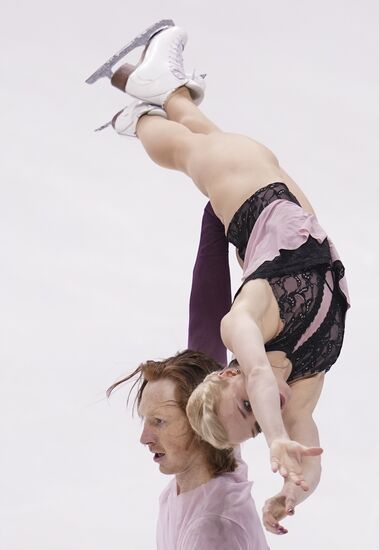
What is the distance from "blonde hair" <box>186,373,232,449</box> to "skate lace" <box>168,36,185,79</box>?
1632 mm

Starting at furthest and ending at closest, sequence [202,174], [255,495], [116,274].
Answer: [116,274], [255,495], [202,174]

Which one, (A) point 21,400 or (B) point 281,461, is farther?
(A) point 21,400

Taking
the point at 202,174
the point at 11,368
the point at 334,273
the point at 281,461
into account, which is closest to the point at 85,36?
the point at 11,368

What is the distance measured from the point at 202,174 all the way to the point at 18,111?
2.64m

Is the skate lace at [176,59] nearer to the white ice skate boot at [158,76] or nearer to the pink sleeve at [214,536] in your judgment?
the white ice skate boot at [158,76]

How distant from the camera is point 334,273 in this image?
164 inches

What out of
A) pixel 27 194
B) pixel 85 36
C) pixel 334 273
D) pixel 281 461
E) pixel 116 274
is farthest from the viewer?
pixel 85 36

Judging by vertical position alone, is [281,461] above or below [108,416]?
below

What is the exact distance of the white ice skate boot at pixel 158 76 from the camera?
190 inches

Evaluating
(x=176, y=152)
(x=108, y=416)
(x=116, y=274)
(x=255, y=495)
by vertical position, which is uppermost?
(x=116, y=274)

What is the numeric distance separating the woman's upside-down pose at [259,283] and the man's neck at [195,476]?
0.26 m

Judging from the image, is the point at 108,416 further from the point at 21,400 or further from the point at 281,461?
the point at 281,461

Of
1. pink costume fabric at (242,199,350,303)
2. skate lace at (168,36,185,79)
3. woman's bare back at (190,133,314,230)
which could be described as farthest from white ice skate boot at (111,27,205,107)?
pink costume fabric at (242,199,350,303)

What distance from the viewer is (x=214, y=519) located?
3.71 m
